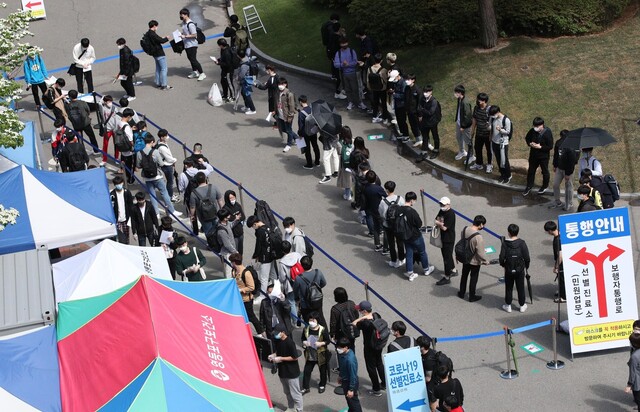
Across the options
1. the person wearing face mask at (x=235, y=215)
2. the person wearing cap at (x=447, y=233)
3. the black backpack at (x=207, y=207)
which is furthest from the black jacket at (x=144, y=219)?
the person wearing cap at (x=447, y=233)

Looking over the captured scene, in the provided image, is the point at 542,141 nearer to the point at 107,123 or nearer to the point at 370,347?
the point at 370,347

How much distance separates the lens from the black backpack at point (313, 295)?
1596cm

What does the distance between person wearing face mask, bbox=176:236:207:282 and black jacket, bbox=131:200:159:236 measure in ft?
5.81

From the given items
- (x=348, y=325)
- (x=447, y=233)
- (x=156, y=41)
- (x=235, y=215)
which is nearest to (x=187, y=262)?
(x=235, y=215)

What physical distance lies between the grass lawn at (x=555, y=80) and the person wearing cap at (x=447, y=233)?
445cm

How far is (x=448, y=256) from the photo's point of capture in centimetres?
1786

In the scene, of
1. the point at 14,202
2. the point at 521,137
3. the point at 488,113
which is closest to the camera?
the point at 14,202

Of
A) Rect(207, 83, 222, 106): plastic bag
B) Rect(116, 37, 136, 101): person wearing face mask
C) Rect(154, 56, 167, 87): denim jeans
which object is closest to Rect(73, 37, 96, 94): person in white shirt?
Rect(116, 37, 136, 101): person wearing face mask

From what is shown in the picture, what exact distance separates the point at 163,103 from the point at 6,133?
10.1 meters

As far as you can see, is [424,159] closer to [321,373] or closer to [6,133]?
[321,373]

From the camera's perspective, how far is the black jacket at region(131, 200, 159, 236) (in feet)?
61.7

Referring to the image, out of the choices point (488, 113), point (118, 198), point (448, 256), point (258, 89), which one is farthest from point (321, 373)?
point (258, 89)

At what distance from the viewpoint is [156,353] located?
1277cm

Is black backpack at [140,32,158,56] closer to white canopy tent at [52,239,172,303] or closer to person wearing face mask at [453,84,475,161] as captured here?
person wearing face mask at [453,84,475,161]
